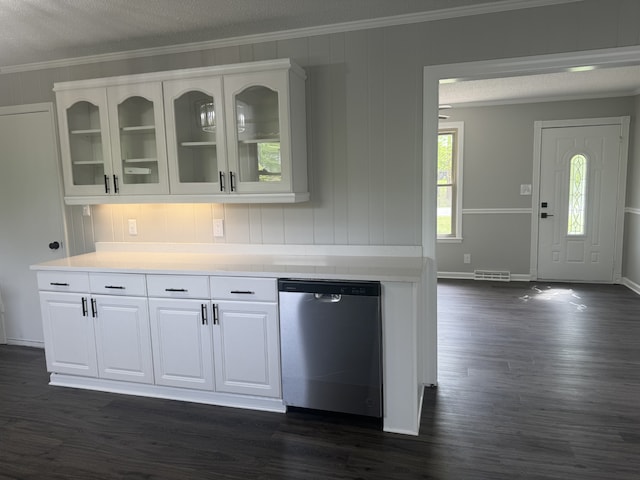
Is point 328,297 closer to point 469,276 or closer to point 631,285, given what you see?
point 469,276

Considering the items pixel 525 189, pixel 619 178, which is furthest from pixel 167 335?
pixel 619 178

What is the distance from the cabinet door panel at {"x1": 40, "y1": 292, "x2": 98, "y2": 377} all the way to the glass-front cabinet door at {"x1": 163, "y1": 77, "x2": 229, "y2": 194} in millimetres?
1034

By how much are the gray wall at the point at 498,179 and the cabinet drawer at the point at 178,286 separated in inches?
164

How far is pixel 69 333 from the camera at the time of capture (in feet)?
9.93

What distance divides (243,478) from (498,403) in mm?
1587

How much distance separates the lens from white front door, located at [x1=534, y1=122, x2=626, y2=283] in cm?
550

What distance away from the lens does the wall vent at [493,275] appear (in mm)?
5938

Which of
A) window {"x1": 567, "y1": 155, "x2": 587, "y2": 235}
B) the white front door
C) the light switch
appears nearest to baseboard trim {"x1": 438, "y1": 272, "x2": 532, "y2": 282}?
the white front door

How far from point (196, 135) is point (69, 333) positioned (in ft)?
5.21

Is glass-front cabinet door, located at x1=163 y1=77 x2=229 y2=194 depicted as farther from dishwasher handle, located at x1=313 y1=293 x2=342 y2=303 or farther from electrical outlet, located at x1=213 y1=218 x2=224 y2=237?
dishwasher handle, located at x1=313 y1=293 x2=342 y2=303

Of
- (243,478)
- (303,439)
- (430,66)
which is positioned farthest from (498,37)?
(243,478)

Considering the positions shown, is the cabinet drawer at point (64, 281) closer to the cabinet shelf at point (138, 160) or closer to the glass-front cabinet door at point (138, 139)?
the glass-front cabinet door at point (138, 139)

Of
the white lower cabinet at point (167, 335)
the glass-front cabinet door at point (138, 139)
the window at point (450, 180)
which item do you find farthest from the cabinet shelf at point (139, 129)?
the window at point (450, 180)

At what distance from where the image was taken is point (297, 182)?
9.33 feet
